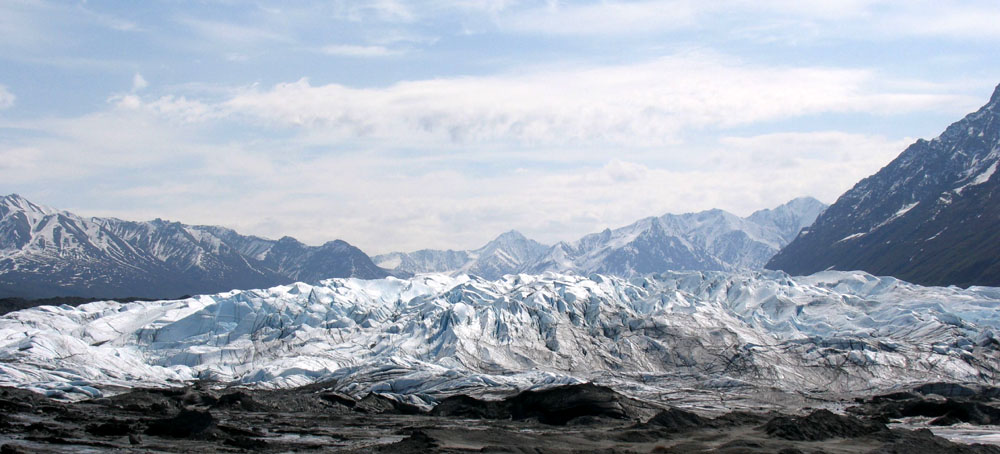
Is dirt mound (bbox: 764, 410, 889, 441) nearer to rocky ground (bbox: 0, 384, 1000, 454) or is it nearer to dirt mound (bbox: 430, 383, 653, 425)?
rocky ground (bbox: 0, 384, 1000, 454)

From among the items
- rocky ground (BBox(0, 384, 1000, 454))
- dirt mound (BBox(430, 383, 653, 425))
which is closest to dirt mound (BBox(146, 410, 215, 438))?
rocky ground (BBox(0, 384, 1000, 454))

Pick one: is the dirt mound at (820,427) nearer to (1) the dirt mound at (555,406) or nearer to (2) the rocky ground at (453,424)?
(2) the rocky ground at (453,424)

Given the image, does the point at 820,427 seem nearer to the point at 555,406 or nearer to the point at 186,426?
the point at 555,406

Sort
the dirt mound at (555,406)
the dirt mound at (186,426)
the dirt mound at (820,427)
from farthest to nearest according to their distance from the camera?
the dirt mound at (555,406) < the dirt mound at (820,427) < the dirt mound at (186,426)

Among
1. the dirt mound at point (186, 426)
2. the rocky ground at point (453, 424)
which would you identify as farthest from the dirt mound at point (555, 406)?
the dirt mound at point (186, 426)

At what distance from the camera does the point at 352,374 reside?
186 m

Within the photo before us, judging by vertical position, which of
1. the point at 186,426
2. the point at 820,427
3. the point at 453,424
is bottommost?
the point at 453,424

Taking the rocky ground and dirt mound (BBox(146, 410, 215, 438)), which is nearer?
the rocky ground

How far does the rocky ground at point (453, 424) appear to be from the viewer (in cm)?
10262

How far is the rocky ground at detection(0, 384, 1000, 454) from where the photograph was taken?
10262 centimetres

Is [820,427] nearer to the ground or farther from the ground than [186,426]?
nearer to the ground

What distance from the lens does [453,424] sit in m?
131

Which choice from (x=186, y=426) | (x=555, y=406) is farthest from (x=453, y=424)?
(x=186, y=426)

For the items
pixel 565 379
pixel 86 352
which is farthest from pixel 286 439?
pixel 86 352
